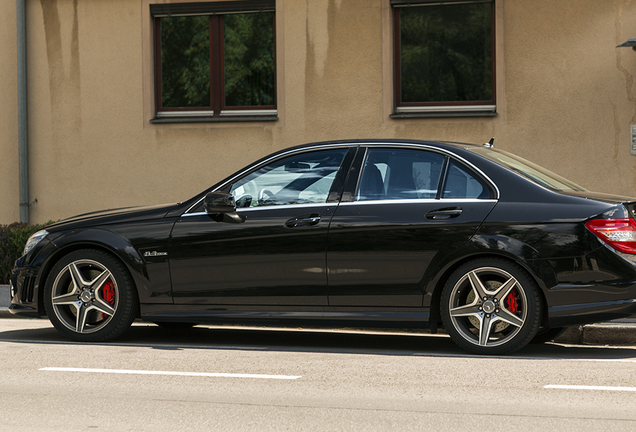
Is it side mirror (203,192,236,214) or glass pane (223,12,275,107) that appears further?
glass pane (223,12,275,107)

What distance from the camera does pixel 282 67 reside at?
1298 cm

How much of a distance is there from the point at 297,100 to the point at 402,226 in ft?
21.5

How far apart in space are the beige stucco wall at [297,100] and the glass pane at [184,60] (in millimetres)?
273

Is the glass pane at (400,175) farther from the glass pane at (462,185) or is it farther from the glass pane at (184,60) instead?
the glass pane at (184,60)

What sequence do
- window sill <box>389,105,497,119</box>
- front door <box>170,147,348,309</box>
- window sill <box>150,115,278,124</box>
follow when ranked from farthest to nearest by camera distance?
window sill <box>150,115,278,124</box>, window sill <box>389,105,497,119</box>, front door <box>170,147,348,309</box>

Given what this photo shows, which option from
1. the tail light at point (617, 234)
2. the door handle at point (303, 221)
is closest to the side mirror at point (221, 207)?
the door handle at point (303, 221)

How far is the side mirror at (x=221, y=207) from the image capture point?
22.7ft

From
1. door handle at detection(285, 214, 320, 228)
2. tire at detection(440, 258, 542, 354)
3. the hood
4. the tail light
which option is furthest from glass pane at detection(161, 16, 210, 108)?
the tail light

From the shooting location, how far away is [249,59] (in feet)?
43.6

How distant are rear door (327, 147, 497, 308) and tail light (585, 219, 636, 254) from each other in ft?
2.50

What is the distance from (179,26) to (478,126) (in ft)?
15.2

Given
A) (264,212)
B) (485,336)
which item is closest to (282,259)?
(264,212)

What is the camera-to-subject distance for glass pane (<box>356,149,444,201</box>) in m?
6.77

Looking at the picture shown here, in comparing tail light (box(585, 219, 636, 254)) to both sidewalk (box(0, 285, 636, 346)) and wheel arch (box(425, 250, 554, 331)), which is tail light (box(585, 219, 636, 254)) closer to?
wheel arch (box(425, 250, 554, 331))
